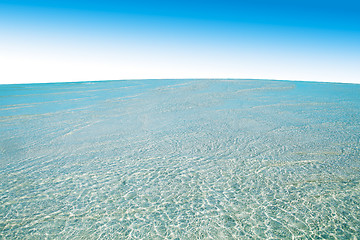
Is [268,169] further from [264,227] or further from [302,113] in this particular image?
[302,113]

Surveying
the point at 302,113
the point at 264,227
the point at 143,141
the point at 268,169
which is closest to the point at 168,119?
the point at 143,141

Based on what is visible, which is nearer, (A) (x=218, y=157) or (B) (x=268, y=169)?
(B) (x=268, y=169)

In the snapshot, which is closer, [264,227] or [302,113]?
[264,227]

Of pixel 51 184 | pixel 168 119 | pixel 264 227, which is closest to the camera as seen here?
pixel 264 227

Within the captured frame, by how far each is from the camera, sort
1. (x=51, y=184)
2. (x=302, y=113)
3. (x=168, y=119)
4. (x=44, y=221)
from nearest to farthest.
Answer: (x=44, y=221)
(x=51, y=184)
(x=168, y=119)
(x=302, y=113)

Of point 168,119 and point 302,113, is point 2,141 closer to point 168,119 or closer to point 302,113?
point 168,119

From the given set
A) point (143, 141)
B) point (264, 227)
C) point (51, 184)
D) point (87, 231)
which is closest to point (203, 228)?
point (264, 227)
